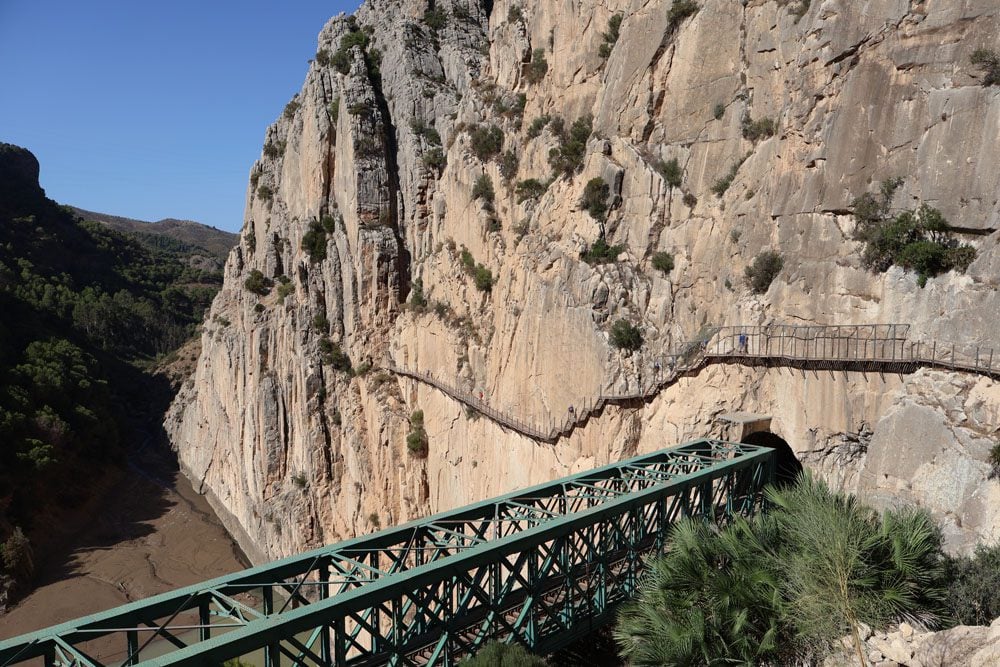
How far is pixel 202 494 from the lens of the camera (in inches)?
2205

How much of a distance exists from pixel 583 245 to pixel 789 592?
1760 cm

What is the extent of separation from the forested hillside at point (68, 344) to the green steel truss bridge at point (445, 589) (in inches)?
1593

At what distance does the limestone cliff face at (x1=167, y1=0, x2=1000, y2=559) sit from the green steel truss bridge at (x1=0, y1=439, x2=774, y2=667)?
16.0 ft

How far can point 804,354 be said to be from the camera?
1769 cm

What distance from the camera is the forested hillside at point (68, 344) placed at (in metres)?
47.7

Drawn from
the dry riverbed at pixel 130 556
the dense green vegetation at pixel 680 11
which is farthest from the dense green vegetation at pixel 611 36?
the dry riverbed at pixel 130 556

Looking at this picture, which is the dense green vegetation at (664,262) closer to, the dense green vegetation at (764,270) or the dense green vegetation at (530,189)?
the dense green vegetation at (764,270)

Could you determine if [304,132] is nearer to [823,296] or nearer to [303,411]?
[303,411]

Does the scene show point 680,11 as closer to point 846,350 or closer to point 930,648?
point 846,350

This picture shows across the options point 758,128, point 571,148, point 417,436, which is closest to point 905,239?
point 758,128

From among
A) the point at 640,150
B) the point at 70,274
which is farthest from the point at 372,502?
the point at 70,274

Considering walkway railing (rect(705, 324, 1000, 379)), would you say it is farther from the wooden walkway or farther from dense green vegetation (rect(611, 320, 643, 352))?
dense green vegetation (rect(611, 320, 643, 352))

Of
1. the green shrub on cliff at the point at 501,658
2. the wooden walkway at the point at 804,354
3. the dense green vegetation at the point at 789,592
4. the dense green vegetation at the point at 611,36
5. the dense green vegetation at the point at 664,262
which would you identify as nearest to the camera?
the dense green vegetation at the point at 789,592

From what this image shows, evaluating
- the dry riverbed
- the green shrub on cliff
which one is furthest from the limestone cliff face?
the green shrub on cliff
